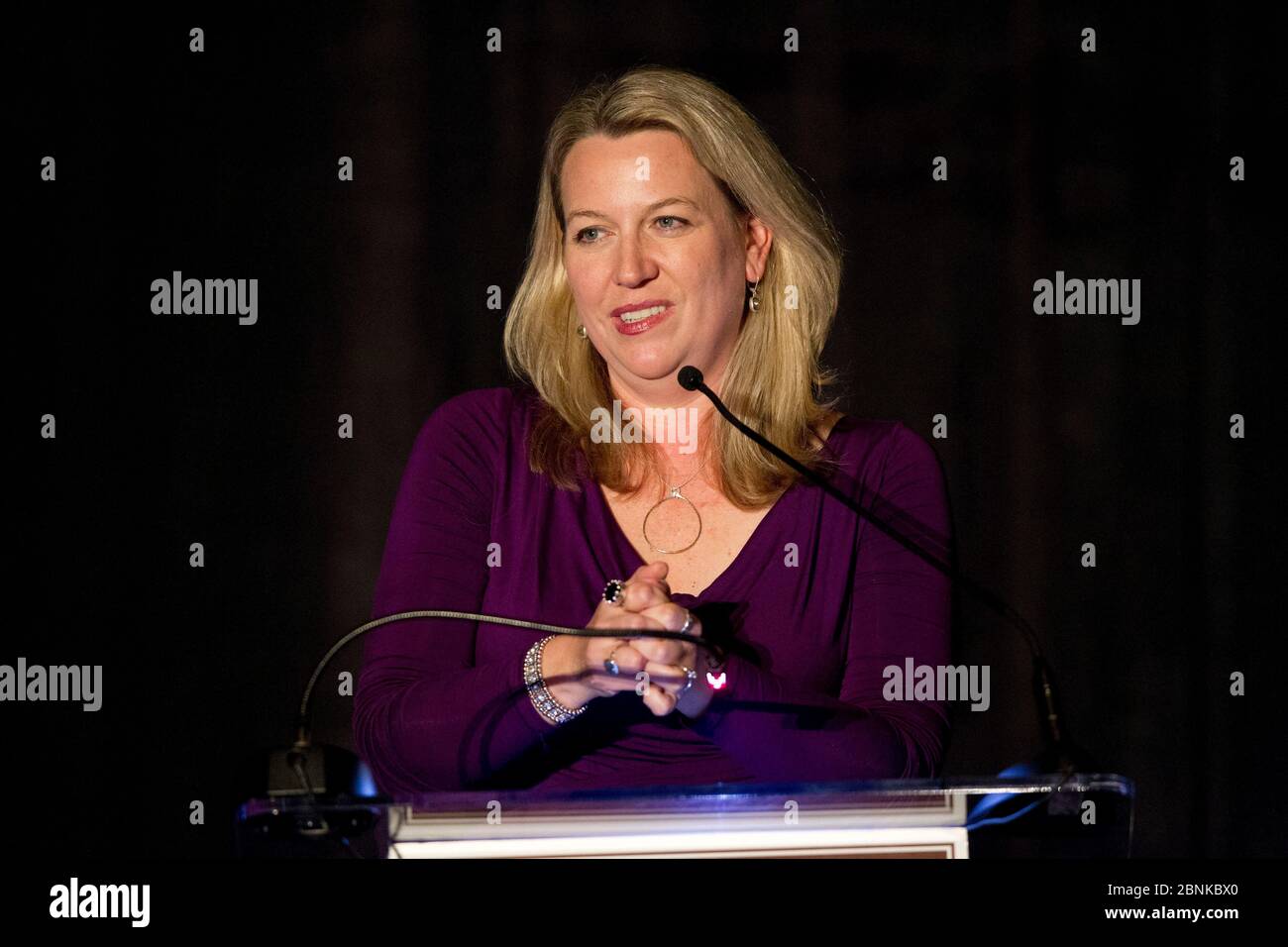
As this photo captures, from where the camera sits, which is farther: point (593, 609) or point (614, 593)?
point (593, 609)

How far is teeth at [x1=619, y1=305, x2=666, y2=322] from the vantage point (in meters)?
2.01

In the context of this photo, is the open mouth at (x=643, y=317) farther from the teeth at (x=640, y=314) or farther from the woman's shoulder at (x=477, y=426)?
the woman's shoulder at (x=477, y=426)

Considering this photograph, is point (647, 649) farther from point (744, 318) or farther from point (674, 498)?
point (744, 318)

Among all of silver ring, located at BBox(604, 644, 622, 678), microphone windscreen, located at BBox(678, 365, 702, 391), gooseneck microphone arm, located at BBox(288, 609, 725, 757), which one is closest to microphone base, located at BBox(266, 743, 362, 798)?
gooseneck microphone arm, located at BBox(288, 609, 725, 757)

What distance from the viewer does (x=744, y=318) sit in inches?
84.9

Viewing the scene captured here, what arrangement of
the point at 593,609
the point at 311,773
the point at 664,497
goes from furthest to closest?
the point at 664,497 < the point at 593,609 < the point at 311,773

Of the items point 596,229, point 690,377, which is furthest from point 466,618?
point 596,229

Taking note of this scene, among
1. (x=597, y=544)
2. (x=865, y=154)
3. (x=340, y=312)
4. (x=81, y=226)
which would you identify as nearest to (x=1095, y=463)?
(x=865, y=154)

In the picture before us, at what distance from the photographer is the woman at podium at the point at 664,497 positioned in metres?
1.75

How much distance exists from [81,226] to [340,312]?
456mm

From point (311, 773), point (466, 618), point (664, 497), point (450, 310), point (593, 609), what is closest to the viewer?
point (311, 773)

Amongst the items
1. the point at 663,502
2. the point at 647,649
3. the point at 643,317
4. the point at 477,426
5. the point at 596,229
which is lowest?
the point at 647,649

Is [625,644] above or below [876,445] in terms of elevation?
below

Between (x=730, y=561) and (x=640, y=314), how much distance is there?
0.38m
